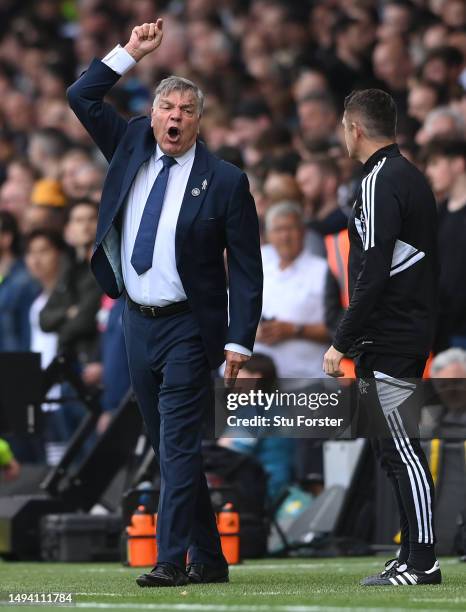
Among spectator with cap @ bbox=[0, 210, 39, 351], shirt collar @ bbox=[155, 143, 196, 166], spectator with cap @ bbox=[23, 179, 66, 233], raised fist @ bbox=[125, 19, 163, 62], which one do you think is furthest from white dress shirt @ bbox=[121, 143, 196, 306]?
spectator with cap @ bbox=[23, 179, 66, 233]

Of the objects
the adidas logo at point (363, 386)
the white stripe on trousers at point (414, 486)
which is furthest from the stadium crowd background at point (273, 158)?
the white stripe on trousers at point (414, 486)

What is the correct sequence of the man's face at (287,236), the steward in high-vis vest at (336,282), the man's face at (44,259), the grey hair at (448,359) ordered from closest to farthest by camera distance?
1. the grey hair at (448,359)
2. the steward in high-vis vest at (336,282)
3. the man's face at (287,236)
4. the man's face at (44,259)

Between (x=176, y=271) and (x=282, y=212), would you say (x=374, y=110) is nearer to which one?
(x=176, y=271)

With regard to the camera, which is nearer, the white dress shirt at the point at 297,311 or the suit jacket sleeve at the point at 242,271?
the suit jacket sleeve at the point at 242,271

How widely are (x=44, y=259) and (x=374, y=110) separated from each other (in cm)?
725

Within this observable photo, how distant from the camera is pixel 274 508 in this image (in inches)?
434

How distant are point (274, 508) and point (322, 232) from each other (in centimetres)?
241

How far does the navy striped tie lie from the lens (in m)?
7.61

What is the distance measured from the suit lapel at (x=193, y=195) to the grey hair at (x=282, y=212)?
14.2ft

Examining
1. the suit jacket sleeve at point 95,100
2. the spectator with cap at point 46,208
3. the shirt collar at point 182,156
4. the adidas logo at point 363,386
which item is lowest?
the adidas logo at point 363,386

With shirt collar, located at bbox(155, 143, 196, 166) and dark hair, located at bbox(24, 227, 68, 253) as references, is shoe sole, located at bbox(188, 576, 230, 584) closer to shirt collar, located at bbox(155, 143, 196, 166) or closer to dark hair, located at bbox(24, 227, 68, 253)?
shirt collar, located at bbox(155, 143, 196, 166)

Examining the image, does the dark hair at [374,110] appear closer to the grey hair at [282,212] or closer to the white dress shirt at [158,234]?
the white dress shirt at [158,234]

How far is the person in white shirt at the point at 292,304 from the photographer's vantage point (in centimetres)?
1186

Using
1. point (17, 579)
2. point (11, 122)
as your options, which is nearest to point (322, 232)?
point (17, 579)
